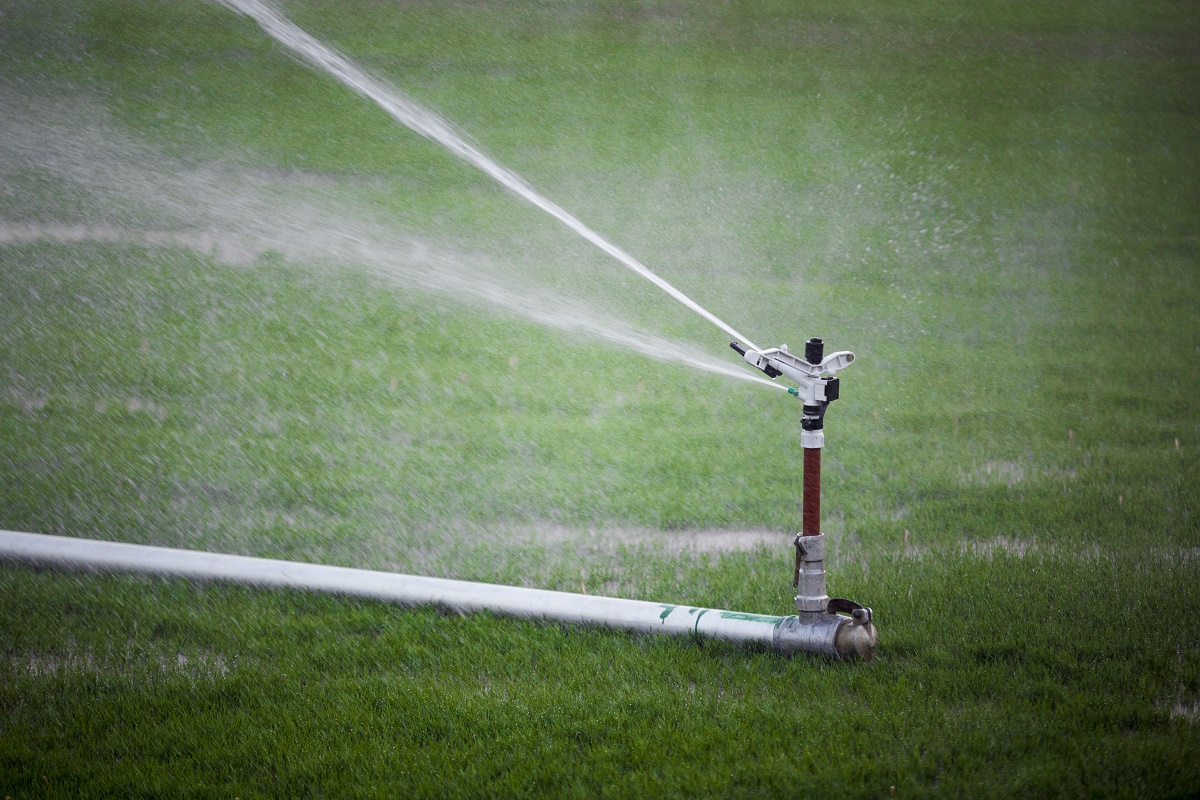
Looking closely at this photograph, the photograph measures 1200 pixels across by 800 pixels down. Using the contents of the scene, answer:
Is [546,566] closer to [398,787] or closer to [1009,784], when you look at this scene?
[398,787]

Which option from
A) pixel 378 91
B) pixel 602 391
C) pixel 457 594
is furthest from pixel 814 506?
pixel 378 91

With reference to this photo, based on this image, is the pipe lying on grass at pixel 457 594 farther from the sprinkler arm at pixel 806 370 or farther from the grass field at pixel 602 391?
the sprinkler arm at pixel 806 370

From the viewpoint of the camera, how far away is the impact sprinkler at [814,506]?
142 inches

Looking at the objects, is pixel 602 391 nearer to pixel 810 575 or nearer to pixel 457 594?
pixel 457 594

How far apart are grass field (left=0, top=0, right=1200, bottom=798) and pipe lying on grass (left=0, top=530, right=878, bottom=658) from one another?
0.27ft

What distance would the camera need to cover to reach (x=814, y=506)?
11.9 ft

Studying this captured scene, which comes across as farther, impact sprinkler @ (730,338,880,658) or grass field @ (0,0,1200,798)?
impact sprinkler @ (730,338,880,658)

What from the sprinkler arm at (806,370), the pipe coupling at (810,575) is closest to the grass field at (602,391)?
the pipe coupling at (810,575)

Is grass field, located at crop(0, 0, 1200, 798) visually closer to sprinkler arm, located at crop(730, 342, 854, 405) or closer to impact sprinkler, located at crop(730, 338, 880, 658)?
impact sprinkler, located at crop(730, 338, 880, 658)

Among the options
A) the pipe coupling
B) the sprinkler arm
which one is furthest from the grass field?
the sprinkler arm

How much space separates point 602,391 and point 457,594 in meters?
3.88

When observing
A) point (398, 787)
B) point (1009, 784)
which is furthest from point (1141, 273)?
point (398, 787)

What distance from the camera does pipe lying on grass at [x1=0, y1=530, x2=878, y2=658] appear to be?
3.71 metres

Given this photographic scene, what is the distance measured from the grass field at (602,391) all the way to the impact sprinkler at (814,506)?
0.50ft
